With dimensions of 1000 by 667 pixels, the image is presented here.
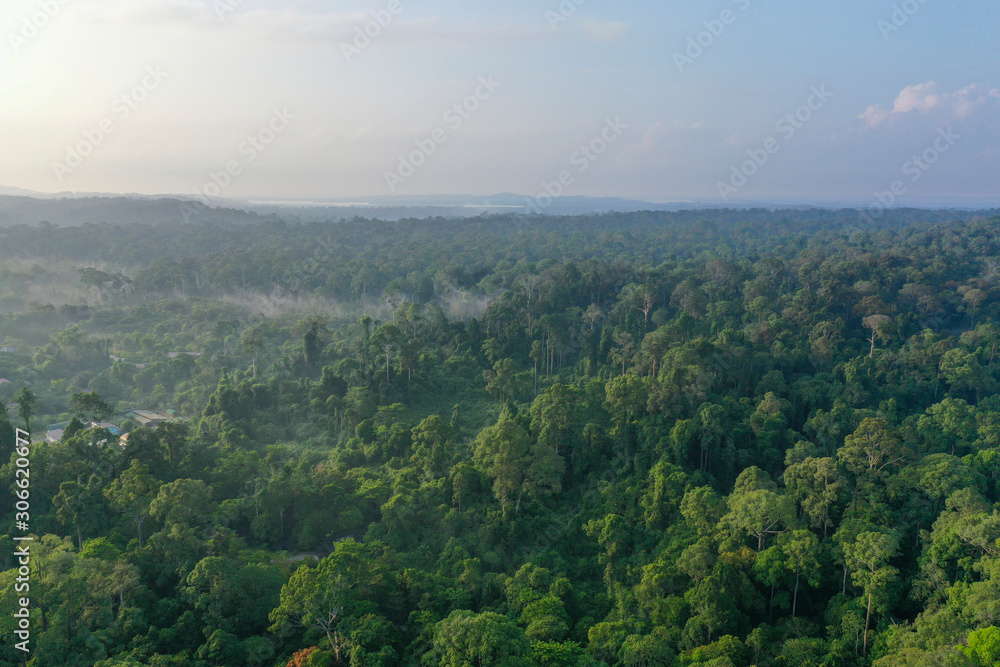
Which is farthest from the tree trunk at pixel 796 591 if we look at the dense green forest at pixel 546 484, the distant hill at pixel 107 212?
the distant hill at pixel 107 212

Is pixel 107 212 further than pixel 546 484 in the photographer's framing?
Yes

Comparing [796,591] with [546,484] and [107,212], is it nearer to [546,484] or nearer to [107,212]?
[546,484]

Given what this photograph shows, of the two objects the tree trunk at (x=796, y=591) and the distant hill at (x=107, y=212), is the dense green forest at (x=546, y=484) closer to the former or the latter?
the tree trunk at (x=796, y=591)

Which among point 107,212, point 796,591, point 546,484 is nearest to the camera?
point 796,591

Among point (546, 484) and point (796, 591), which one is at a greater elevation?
point (546, 484)

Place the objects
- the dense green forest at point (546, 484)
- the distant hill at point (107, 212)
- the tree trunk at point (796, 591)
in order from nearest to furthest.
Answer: the dense green forest at point (546, 484), the tree trunk at point (796, 591), the distant hill at point (107, 212)

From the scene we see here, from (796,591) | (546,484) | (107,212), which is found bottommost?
(796,591)

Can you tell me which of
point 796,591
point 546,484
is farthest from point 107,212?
point 796,591

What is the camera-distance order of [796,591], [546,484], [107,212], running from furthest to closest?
[107,212] < [546,484] < [796,591]

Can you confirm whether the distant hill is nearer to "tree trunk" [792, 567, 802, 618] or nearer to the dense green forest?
the dense green forest

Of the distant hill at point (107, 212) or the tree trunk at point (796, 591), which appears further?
the distant hill at point (107, 212)

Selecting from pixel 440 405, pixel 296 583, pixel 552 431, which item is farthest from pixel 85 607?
pixel 440 405
